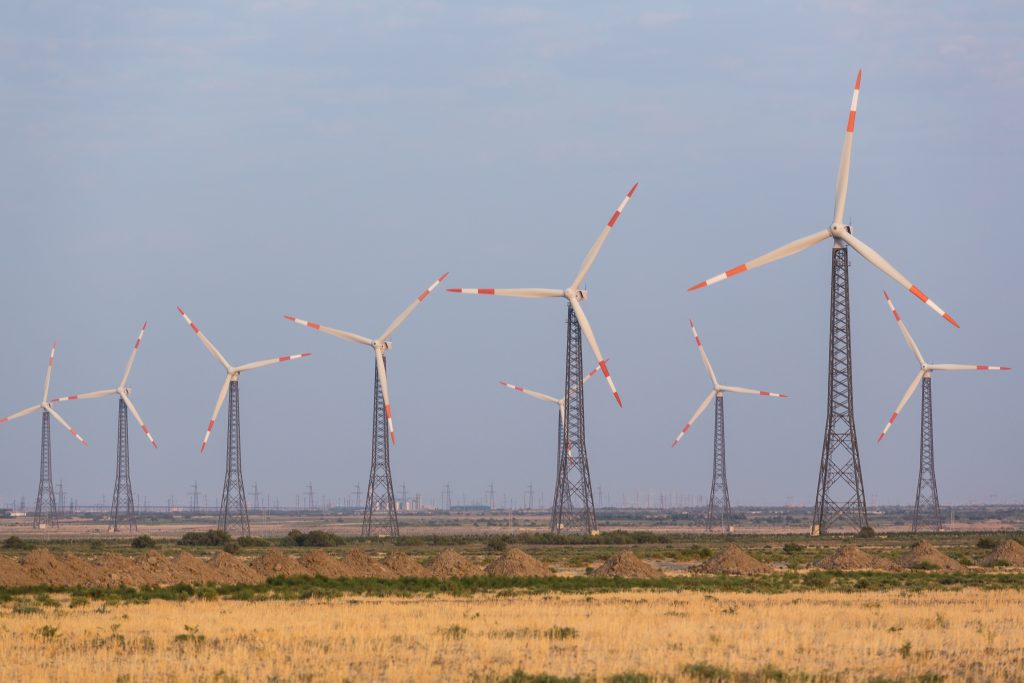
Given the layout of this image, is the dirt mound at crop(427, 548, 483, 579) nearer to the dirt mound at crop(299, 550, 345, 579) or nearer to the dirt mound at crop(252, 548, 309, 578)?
the dirt mound at crop(299, 550, 345, 579)

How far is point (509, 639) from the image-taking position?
43469mm

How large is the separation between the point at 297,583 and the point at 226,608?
1452 cm

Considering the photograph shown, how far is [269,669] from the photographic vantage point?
36.4 meters

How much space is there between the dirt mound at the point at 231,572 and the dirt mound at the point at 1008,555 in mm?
42150

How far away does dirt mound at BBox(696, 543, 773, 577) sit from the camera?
76.4m

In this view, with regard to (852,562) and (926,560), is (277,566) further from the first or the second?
(926,560)

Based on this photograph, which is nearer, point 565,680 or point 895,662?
point 565,680

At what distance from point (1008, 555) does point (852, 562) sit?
13534mm

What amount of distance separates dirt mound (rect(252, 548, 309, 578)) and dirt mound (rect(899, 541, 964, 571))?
32.6 metres

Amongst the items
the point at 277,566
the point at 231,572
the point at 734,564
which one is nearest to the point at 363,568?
the point at 277,566

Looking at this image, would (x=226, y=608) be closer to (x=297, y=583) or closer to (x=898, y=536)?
(x=297, y=583)

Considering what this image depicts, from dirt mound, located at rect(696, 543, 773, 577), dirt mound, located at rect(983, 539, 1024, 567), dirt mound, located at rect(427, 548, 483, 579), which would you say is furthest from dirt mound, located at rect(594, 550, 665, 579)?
dirt mound, located at rect(983, 539, 1024, 567)

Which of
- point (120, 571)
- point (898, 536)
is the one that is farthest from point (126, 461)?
point (120, 571)

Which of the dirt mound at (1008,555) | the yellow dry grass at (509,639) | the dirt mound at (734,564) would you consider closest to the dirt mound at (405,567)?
the dirt mound at (734,564)
